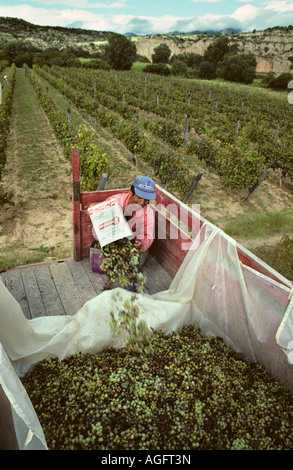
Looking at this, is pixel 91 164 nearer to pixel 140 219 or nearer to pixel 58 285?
pixel 140 219

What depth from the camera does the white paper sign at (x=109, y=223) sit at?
126 inches

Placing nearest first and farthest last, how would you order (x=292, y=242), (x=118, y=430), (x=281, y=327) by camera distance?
(x=118, y=430) → (x=281, y=327) → (x=292, y=242)

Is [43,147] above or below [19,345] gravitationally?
above

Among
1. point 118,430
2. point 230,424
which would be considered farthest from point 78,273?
point 230,424

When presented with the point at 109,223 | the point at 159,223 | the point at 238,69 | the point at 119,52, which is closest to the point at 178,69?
the point at 238,69

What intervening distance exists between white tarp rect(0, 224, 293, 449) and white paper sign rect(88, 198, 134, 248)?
642 millimetres

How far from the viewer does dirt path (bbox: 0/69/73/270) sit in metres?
5.39

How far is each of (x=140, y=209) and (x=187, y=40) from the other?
95.3 m

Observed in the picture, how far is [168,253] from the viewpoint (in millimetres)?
3977

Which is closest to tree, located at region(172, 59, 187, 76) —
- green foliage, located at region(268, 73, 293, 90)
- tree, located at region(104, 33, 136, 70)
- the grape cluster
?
tree, located at region(104, 33, 136, 70)

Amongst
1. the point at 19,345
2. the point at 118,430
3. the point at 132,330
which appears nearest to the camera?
the point at 118,430

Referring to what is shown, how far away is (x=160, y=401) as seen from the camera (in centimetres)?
233
